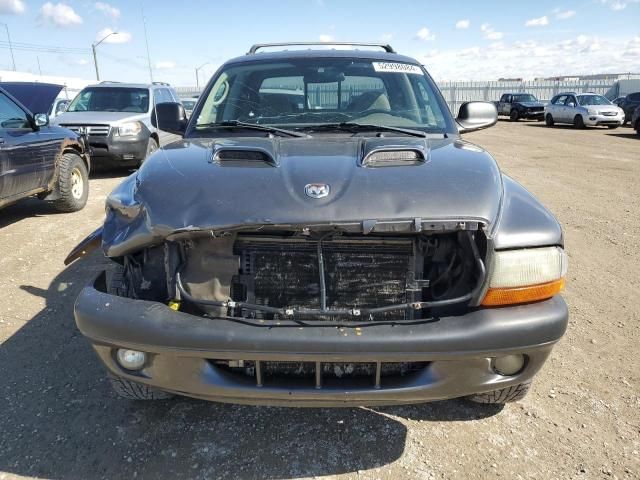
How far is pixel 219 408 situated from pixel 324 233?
1258 mm

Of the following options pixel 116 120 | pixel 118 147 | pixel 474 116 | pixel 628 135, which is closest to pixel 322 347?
pixel 474 116

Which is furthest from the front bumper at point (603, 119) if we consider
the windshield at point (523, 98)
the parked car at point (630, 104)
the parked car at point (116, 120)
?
the parked car at point (116, 120)

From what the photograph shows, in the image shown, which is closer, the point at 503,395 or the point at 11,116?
the point at 503,395

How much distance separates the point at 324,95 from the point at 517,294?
78.4 inches

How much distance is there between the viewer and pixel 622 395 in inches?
106

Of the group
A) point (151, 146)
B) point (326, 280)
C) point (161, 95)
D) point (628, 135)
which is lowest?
point (628, 135)

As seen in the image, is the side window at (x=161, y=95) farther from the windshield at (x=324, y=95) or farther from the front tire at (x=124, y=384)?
the front tire at (x=124, y=384)

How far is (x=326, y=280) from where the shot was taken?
6.84 ft

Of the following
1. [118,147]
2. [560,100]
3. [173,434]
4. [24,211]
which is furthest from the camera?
[560,100]

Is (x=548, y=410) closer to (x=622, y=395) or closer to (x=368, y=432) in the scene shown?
(x=622, y=395)

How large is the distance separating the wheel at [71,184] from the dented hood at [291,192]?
4.79m

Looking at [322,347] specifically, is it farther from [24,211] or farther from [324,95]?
[24,211]

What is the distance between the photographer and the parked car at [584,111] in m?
20.0

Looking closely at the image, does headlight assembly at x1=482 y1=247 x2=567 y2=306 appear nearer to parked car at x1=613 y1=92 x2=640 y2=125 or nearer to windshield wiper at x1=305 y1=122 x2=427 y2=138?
windshield wiper at x1=305 y1=122 x2=427 y2=138
